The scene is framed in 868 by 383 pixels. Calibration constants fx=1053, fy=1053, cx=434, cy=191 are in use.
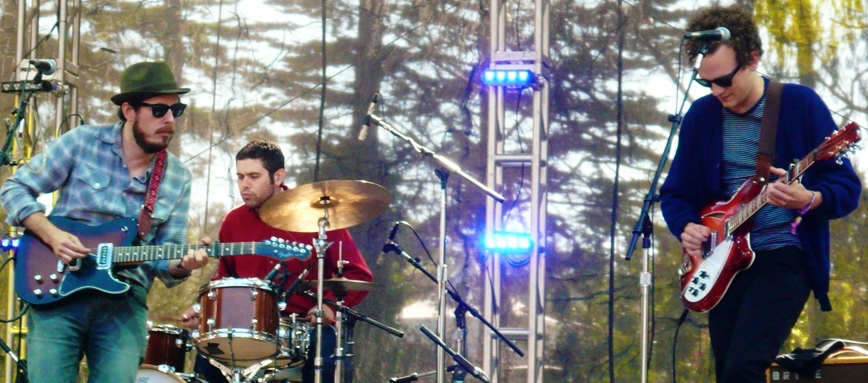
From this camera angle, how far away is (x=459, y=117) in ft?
22.8

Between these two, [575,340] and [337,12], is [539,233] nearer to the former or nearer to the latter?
[575,340]

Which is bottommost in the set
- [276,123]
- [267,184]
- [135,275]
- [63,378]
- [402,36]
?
[63,378]

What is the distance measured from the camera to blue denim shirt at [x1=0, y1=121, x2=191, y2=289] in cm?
449

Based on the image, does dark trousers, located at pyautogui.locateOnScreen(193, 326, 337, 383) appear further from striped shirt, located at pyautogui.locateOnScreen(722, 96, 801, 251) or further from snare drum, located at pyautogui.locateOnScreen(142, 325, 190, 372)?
striped shirt, located at pyautogui.locateOnScreen(722, 96, 801, 251)

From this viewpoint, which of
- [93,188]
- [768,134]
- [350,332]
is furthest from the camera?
[350,332]

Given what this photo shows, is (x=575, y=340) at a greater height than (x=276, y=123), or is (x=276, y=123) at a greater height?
(x=276, y=123)

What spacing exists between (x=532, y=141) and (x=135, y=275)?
287 centimetres

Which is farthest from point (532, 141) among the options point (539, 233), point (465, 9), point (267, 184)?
point (267, 184)

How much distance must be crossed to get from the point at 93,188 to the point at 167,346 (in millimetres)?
1421

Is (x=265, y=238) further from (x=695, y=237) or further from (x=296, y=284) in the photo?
(x=695, y=237)

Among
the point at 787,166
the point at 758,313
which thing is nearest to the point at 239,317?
the point at 758,313

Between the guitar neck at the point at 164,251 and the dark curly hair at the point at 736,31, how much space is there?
215 cm

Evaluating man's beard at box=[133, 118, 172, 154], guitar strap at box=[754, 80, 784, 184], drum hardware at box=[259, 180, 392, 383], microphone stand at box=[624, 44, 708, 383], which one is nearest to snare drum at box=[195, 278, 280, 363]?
drum hardware at box=[259, 180, 392, 383]

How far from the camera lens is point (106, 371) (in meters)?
4.22
